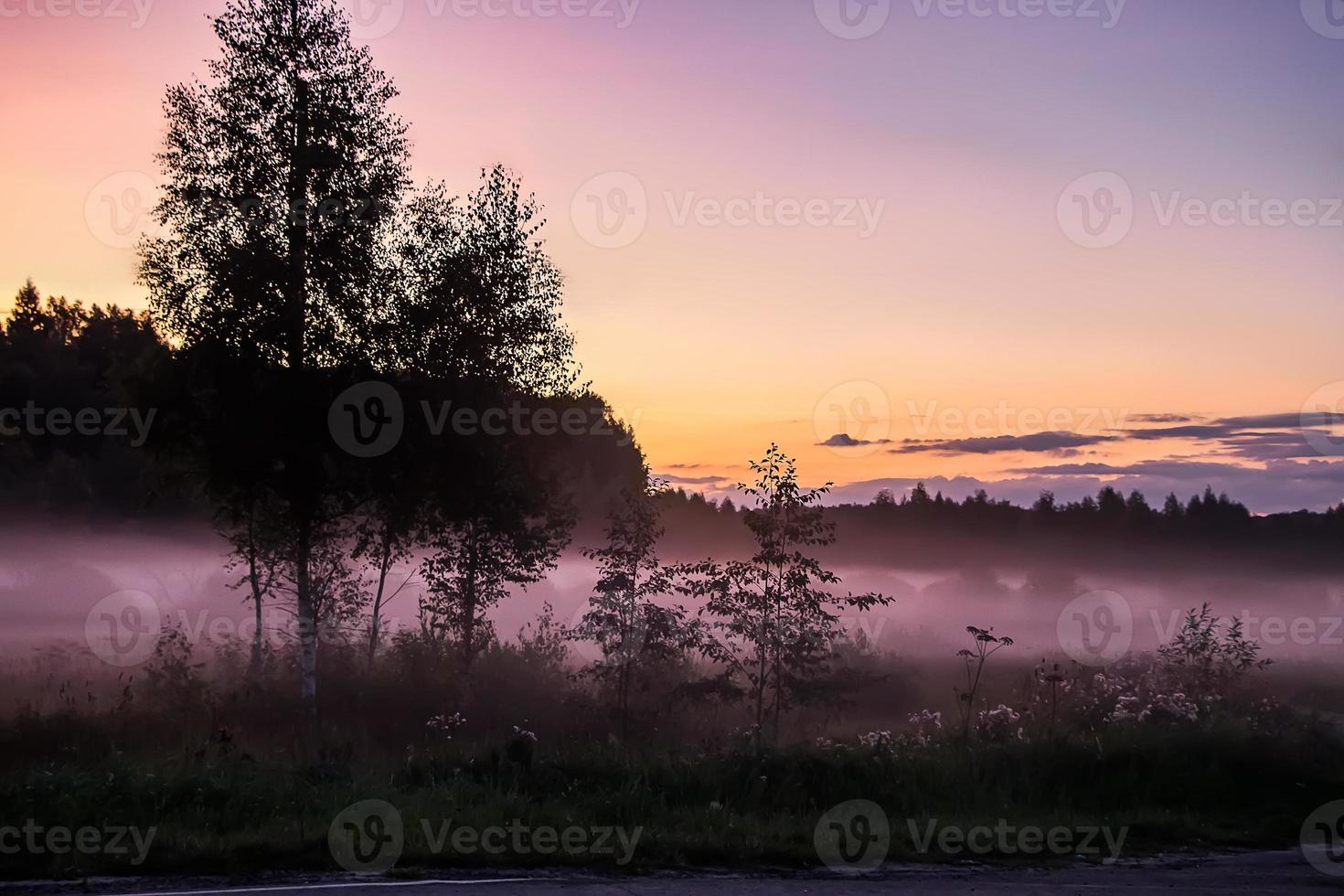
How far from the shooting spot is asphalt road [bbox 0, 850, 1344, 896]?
878 cm

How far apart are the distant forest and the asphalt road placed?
111ft

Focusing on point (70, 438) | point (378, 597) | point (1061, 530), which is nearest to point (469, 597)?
point (378, 597)

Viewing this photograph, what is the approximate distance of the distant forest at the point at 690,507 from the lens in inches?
1927

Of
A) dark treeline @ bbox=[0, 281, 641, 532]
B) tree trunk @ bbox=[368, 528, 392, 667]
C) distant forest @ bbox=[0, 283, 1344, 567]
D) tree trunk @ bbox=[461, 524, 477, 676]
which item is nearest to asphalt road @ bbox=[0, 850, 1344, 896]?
tree trunk @ bbox=[461, 524, 477, 676]

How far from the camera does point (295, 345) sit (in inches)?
760

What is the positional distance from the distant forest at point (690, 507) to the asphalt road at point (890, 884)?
33.7 m

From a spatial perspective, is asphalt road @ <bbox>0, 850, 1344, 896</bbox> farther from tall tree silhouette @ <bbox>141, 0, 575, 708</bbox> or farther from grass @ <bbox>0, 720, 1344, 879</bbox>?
tall tree silhouette @ <bbox>141, 0, 575, 708</bbox>

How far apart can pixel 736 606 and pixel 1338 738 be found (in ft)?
32.4

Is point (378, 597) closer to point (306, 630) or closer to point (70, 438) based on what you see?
point (306, 630)

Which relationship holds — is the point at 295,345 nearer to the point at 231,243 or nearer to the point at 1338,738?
the point at 231,243

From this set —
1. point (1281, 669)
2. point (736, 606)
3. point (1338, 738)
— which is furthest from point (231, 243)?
point (1281, 669)

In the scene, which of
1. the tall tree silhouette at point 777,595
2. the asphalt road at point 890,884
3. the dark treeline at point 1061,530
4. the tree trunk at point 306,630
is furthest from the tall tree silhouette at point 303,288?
the dark treeline at point 1061,530

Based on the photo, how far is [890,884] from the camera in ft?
32.7

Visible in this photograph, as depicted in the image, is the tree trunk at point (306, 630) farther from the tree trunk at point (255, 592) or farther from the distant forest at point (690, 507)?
the distant forest at point (690, 507)
